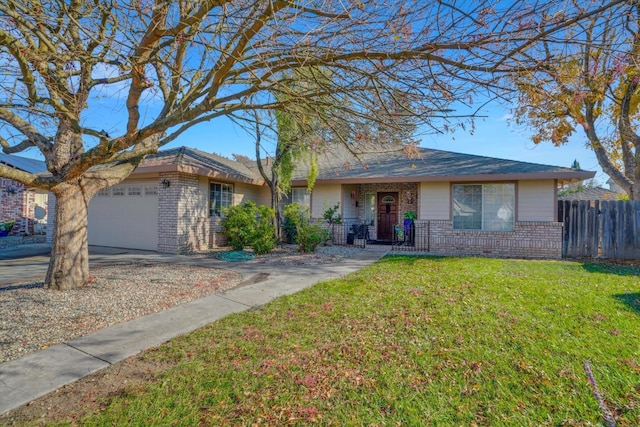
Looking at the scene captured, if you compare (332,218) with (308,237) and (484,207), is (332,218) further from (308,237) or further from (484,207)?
(484,207)

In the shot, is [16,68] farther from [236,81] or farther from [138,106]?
[236,81]

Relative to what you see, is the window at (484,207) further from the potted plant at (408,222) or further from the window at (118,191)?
the window at (118,191)

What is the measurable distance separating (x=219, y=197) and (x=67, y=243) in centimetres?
696

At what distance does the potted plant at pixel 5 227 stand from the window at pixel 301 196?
43.7 feet

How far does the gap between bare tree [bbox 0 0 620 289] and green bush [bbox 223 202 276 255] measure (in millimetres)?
4635

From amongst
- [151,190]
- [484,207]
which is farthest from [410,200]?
[151,190]

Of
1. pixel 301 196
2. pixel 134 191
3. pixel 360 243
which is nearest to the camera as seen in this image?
pixel 134 191

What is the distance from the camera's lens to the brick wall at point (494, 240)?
10.5 metres

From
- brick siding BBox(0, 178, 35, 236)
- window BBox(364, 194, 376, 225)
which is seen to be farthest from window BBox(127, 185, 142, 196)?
window BBox(364, 194, 376, 225)

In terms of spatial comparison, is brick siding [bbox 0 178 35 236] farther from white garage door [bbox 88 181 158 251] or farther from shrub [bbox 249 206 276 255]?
shrub [bbox 249 206 276 255]

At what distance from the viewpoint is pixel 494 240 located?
10984 millimetres

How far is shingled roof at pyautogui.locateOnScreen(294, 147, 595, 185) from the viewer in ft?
33.4

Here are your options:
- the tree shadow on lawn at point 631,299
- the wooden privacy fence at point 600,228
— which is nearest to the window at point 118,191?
the tree shadow on lawn at point 631,299

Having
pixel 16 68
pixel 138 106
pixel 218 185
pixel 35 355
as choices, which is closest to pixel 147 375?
pixel 35 355
